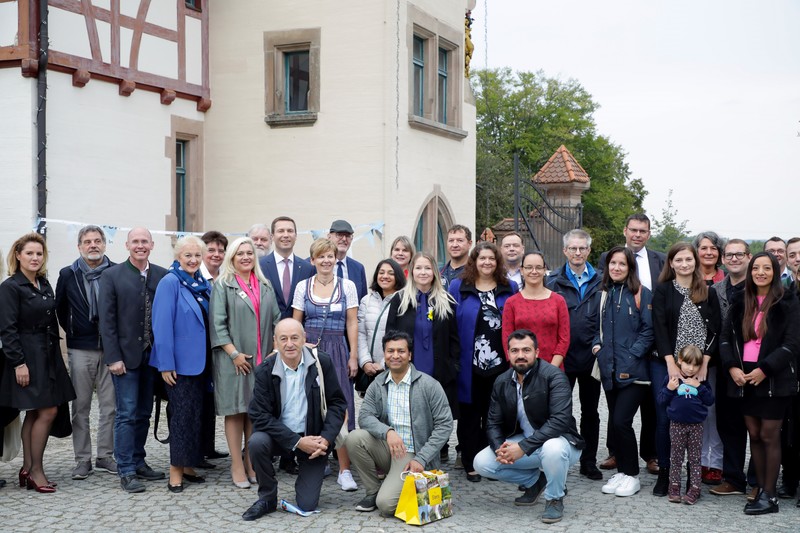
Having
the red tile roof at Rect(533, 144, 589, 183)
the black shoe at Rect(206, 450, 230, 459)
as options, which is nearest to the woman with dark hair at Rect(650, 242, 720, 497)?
the black shoe at Rect(206, 450, 230, 459)

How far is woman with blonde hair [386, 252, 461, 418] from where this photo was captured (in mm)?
6922

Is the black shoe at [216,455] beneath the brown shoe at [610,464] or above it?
beneath

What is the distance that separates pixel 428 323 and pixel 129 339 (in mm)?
2262

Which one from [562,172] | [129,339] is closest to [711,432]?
[129,339]

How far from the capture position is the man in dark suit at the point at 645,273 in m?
7.36

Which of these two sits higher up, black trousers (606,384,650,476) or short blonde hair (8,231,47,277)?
short blonde hair (8,231,47,277)

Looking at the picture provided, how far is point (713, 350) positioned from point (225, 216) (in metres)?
9.42

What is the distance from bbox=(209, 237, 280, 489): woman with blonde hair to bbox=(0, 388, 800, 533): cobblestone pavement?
495 mm

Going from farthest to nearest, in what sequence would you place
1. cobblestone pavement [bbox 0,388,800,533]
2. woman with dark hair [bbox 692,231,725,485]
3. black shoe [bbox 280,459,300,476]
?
black shoe [bbox 280,459,300,476] → woman with dark hair [bbox 692,231,725,485] → cobblestone pavement [bbox 0,388,800,533]

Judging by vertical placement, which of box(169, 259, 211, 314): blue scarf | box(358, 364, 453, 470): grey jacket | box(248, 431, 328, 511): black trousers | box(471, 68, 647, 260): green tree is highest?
box(471, 68, 647, 260): green tree

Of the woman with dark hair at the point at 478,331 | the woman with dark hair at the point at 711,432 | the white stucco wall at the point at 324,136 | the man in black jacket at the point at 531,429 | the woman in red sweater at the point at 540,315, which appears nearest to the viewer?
the man in black jacket at the point at 531,429

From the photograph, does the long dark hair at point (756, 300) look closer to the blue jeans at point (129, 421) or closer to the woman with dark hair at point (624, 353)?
the woman with dark hair at point (624, 353)

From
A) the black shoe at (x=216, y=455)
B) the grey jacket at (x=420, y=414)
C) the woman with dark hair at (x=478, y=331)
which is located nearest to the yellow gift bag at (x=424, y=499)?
the grey jacket at (x=420, y=414)

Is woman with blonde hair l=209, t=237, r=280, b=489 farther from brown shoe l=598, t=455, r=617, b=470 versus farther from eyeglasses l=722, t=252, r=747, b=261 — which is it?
eyeglasses l=722, t=252, r=747, b=261
